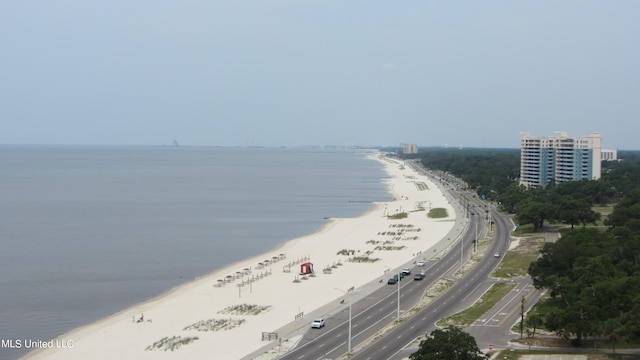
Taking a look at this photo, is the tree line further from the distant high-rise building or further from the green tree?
the distant high-rise building

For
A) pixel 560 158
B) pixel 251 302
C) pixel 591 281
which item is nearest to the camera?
pixel 591 281

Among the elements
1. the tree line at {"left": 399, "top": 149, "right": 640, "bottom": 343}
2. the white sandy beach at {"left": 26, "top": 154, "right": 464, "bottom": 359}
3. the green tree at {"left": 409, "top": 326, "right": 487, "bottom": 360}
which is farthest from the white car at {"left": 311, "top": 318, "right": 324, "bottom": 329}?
the tree line at {"left": 399, "top": 149, "right": 640, "bottom": 343}

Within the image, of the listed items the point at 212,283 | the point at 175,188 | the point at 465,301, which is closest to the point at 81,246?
the point at 212,283

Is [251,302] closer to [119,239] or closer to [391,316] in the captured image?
[391,316]

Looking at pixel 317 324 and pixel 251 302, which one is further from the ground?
pixel 317 324

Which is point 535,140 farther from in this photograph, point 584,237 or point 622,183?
point 584,237

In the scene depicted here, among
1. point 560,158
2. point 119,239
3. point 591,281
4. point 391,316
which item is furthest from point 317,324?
point 560,158

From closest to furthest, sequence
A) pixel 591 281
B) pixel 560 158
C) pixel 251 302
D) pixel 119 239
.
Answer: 1. pixel 591 281
2. pixel 251 302
3. pixel 119 239
4. pixel 560 158

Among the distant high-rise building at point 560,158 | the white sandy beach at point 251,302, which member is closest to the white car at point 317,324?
the white sandy beach at point 251,302

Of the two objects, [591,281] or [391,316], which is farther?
[391,316]
